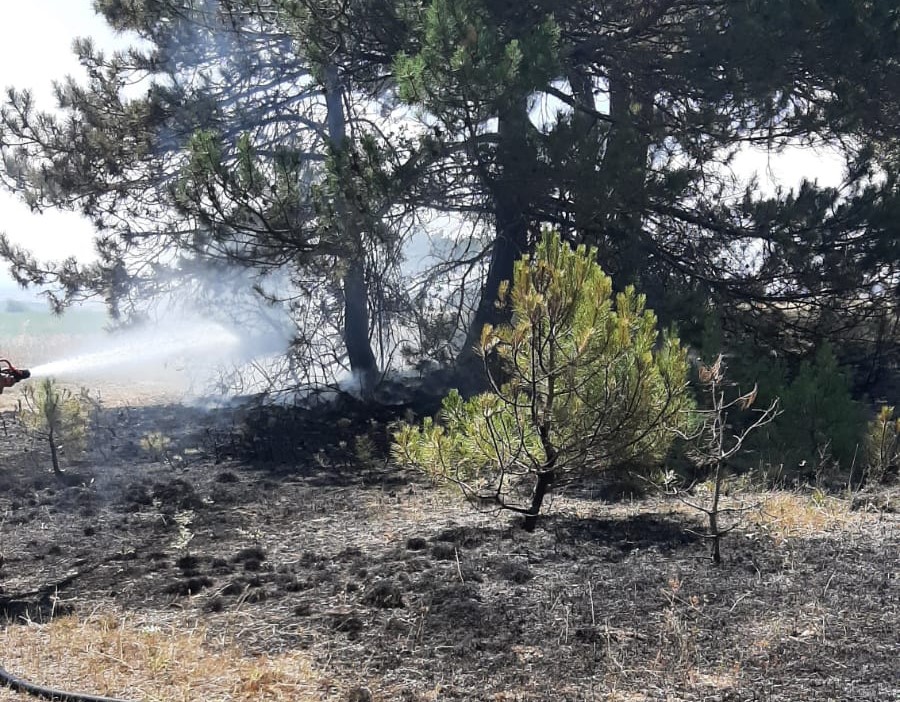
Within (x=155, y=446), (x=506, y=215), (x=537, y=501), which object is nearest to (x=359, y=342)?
(x=506, y=215)

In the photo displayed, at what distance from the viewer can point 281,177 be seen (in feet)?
30.4

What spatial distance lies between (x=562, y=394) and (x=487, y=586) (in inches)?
50.3

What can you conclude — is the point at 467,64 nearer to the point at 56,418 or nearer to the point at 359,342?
the point at 56,418

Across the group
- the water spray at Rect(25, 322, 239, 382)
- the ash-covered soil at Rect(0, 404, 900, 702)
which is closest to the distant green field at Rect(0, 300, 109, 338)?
the water spray at Rect(25, 322, 239, 382)

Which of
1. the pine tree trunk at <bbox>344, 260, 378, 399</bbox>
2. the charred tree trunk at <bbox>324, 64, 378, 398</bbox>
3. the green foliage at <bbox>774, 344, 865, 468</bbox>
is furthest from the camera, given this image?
the pine tree trunk at <bbox>344, 260, 378, 399</bbox>

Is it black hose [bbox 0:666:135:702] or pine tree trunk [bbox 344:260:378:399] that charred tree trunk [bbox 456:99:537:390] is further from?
black hose [bbox 0:666:135:702]

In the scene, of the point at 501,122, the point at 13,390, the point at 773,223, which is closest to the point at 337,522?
the point at 501,122

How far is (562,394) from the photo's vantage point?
549cm

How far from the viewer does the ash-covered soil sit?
3.66 metres

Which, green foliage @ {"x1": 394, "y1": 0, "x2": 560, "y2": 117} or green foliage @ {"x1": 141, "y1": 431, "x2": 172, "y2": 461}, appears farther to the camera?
green foliage @ {"x1": 141, "y1": 431, "x2": 172, "y2": 461}

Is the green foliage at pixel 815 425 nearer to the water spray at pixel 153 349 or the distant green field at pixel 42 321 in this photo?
the water spray at pixel 153 349

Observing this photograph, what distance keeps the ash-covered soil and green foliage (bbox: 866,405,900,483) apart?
83 centimetres

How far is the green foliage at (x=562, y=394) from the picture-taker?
5.00 metres

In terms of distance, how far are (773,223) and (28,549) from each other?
316 inches
